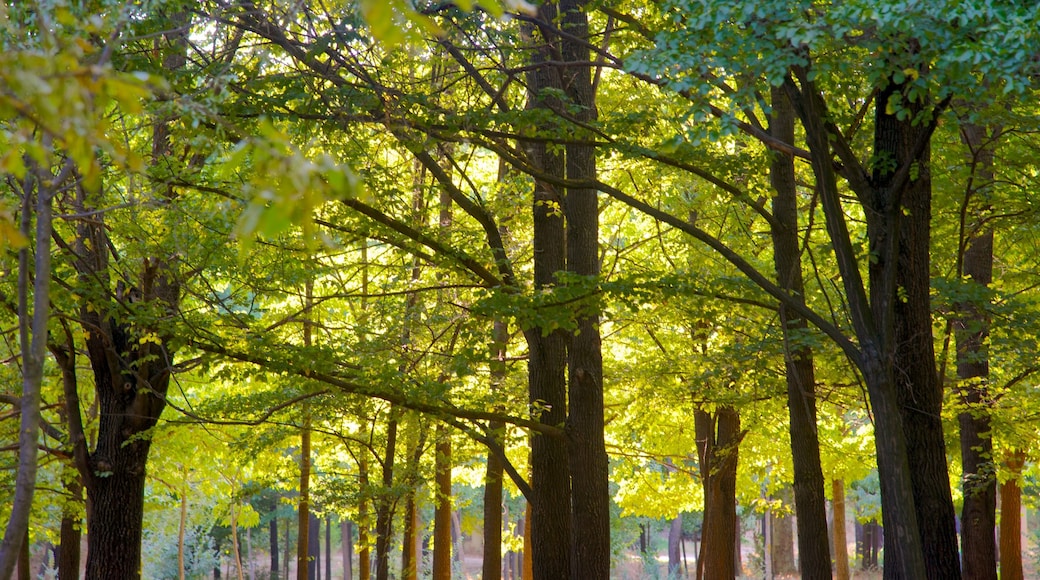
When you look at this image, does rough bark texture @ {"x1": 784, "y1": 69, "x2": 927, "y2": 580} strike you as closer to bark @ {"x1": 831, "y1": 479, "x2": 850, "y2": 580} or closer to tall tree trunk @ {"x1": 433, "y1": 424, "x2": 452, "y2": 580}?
tall tree trunk @ {"x1": 433, "y1": 424, "x2": 452, "y2": 580}

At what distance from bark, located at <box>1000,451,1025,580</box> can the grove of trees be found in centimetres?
5

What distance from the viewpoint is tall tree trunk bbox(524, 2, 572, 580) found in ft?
33.9

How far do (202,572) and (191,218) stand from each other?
34.1m

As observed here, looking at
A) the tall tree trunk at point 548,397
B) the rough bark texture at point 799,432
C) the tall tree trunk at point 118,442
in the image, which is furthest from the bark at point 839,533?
the tall tree trunk at point 118,442

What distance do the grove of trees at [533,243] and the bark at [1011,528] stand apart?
5cm

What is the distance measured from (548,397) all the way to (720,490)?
7.08 m

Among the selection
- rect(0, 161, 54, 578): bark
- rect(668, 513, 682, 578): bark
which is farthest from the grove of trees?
rect(668, 513, 682, 578): bark

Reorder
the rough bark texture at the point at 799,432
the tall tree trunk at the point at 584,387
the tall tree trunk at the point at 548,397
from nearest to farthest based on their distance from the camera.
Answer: the rough bark texture at the point at 799,432 < the tall tree trunk at the point at 584,387 < the tall tree trunk at the point at 548,397

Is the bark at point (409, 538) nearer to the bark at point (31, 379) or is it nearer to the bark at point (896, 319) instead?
the bark at point (896, 319)

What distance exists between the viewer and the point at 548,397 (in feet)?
34.8

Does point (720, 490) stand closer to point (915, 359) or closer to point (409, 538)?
point (409, 538)

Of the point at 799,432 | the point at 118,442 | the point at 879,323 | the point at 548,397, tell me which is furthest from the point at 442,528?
the point at 879,323

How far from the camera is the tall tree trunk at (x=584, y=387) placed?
10.0 meters

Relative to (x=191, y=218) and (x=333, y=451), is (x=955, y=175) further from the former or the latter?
(x=333, y=451)
